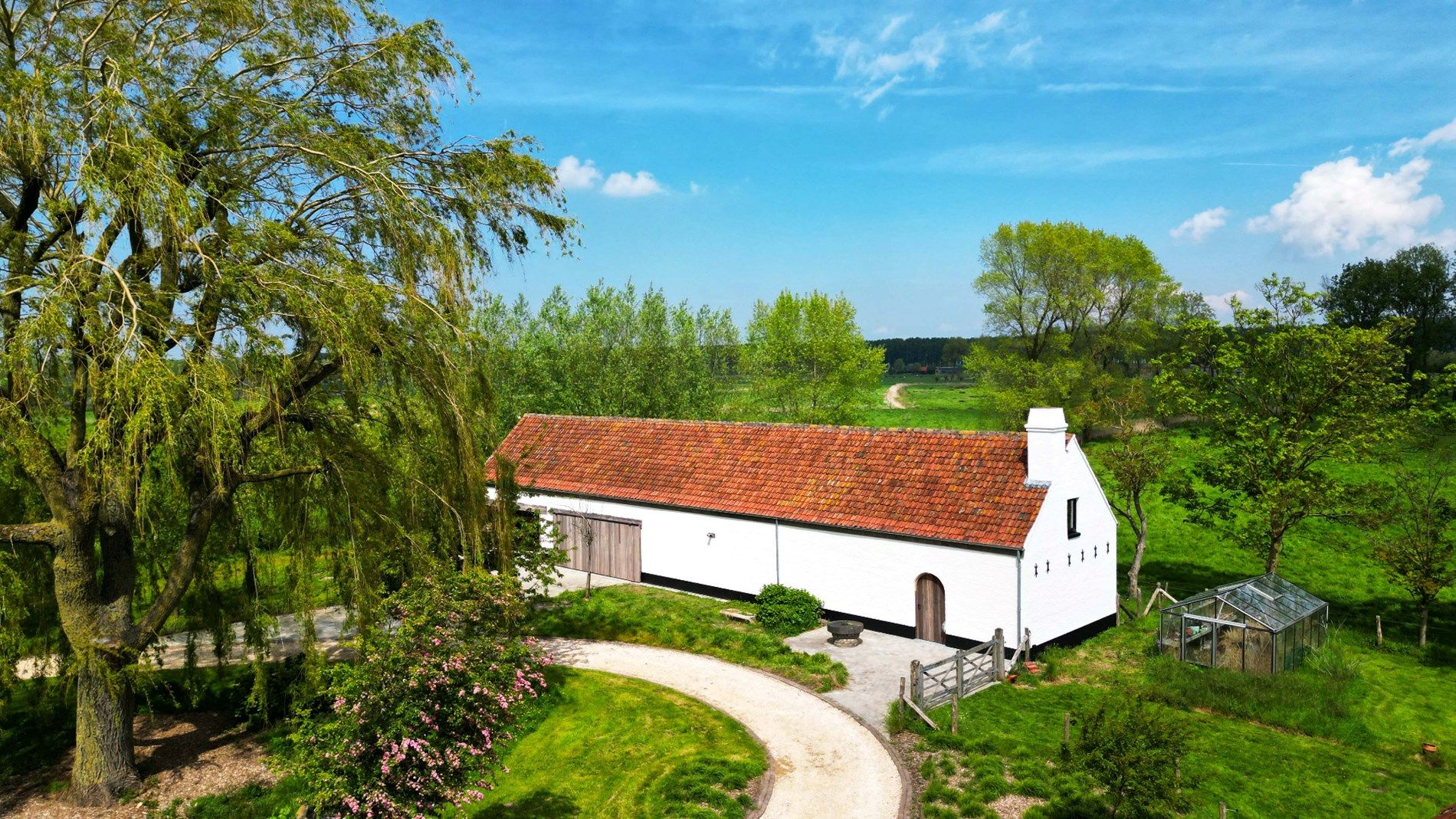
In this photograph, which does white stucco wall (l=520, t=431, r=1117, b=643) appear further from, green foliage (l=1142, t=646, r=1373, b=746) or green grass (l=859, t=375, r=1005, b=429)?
green grass (l=859, t=375, r=1005, b=429)

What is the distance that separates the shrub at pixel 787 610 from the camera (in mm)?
23047

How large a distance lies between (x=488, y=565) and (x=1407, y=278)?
2617 inches

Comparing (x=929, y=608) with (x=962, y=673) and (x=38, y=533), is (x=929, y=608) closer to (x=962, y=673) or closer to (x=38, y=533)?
(x=962, y=673)

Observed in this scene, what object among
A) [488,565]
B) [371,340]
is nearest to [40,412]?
[371,340]

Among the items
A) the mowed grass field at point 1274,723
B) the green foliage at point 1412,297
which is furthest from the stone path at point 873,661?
the green foliage at point 1412,297

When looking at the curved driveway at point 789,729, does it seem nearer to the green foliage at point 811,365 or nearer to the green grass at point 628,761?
the green grass at point 628,761

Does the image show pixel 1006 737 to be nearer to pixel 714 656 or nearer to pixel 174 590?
pixel 714 656

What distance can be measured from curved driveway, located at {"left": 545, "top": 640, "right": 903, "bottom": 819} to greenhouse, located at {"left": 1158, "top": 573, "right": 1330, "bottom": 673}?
31.5 ft

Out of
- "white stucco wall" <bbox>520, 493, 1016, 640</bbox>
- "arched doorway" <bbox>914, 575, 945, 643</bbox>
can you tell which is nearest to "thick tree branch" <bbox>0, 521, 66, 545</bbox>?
"white stucco wall" <bbox>520, 493, 1016, 640</bbox>

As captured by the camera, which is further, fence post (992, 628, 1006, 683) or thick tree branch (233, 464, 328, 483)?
fence post (992, 628, 1006, 683)

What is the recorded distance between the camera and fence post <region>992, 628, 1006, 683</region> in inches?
774

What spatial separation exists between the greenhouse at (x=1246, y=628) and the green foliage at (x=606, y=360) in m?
28.7

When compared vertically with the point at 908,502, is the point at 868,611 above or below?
below

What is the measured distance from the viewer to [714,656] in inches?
846
